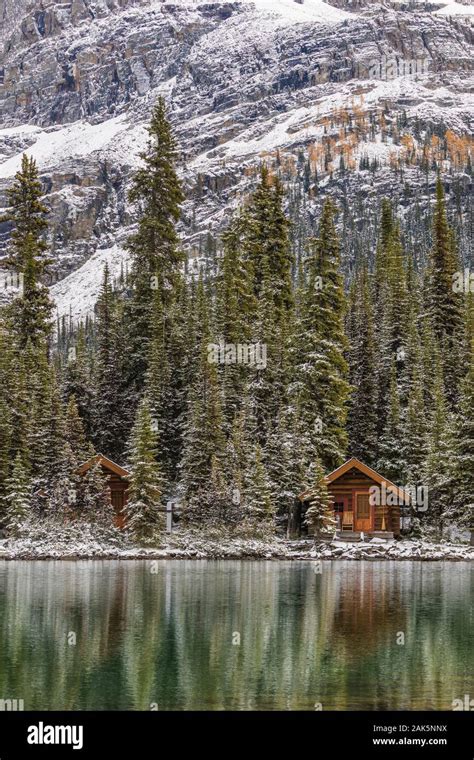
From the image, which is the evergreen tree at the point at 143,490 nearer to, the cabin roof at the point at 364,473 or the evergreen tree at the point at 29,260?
the cabin roof at the point at 364,473

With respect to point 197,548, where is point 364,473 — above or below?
above

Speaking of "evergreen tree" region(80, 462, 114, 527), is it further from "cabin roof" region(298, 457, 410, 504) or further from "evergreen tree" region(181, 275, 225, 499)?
"cabin roof" region(298, 457, 410, 504)

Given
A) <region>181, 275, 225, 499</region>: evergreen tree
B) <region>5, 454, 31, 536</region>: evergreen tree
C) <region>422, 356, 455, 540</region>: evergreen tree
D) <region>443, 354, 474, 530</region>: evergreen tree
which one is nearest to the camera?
<region>5, 454, 31, 536</region>: evergreen tree

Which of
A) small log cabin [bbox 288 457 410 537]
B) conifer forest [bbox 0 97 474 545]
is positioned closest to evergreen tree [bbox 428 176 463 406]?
conifer forest [bbox 0 97 474 545]

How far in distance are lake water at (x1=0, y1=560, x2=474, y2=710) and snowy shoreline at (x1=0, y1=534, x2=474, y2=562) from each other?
1176 centimetres

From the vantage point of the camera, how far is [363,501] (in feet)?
182

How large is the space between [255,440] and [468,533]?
12.0m

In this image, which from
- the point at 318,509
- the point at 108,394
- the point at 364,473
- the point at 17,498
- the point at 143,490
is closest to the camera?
the point at 143,490

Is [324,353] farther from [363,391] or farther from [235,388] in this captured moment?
[363,391]

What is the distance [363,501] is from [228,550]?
10398 millimetres

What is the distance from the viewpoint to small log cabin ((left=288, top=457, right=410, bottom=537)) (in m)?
54.4

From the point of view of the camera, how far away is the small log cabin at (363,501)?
54438 mm

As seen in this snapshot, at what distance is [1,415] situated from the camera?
5344 cm

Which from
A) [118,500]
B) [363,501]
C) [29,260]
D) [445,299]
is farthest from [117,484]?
[445,299]
